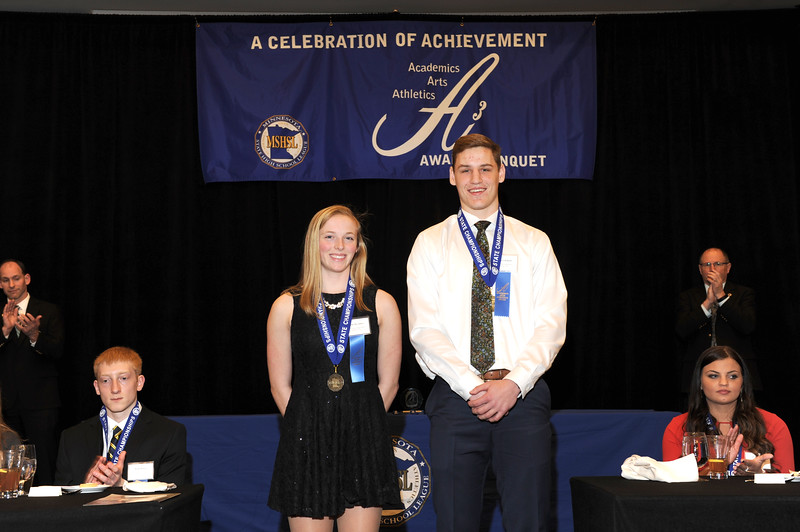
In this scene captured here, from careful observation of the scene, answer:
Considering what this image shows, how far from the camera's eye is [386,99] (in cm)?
614

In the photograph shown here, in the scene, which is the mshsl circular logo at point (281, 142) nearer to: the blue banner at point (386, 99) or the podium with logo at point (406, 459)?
the blue banner at point (386, 99)

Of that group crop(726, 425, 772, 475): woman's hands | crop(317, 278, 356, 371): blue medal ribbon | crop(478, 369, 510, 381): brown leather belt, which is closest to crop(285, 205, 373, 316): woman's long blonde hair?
crop(317, 278, 356, 371): blue medal ribbon

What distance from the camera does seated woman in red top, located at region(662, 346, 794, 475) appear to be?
313 centimetres

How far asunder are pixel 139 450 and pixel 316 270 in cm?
100

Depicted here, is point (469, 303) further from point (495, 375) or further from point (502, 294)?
point (495, 375)

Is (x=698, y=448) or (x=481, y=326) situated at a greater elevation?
(x=481, y=326)

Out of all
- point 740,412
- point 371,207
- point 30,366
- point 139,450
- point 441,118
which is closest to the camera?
point 139,450

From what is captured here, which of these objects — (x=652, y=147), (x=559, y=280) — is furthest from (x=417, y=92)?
(x=559, y=280)

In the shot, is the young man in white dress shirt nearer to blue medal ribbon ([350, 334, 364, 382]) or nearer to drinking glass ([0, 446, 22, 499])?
blue medal ribbon ([350, 334, 364, 382])

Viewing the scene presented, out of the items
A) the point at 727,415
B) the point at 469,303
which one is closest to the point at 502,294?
the point at 469,303

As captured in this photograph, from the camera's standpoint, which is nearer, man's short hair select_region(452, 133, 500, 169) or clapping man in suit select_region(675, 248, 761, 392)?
man's short hair select_region(452, 133, 500, 169)

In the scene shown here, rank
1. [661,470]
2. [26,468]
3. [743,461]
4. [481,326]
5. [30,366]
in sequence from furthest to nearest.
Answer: [30,366]
[481,326]
[743,461]
[26,468]
[661,470]

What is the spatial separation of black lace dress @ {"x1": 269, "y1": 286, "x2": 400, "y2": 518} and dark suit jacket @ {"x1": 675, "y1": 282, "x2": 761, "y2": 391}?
10.8ft

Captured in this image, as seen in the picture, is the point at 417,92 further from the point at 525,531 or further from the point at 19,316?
the point at 525,531
